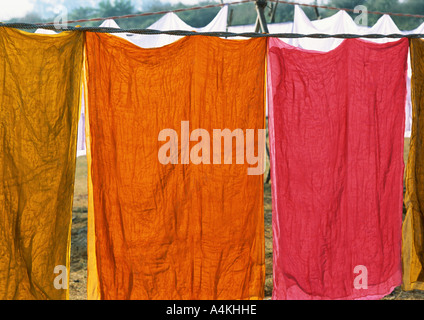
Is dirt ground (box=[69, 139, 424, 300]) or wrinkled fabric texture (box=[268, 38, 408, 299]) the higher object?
wrinkled fabric texture (box=[268, 38, 408, 299])

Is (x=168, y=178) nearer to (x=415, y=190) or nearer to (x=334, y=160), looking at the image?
(x=334, y=160)

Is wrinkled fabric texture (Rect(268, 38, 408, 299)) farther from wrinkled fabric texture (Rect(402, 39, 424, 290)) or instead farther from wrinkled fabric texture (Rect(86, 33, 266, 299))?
wrinkled fabric texture (Rect(86, 33, 266, 299))

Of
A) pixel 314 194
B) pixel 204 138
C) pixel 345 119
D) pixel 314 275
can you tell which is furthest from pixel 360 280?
pixel 204 138

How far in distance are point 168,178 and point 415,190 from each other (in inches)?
74.4

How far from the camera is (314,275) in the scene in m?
3.32

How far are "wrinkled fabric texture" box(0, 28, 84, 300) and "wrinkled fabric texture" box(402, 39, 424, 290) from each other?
7.98 ft

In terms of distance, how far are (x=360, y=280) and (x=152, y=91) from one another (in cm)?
207

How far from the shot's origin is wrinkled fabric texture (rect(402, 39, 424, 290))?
3.36 metres

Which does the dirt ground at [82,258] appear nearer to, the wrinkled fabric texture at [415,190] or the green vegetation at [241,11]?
Answer: the wrinkled fabric texture at [415,190]

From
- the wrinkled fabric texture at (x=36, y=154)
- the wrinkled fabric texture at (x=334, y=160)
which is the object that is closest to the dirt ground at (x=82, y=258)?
Result: the wrinkled fabric texture at (x=334, y=160)

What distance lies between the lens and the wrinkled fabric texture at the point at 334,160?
3.23 metres

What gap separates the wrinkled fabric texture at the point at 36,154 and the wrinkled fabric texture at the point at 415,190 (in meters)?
2.43

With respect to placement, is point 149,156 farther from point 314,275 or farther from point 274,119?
point 314,275

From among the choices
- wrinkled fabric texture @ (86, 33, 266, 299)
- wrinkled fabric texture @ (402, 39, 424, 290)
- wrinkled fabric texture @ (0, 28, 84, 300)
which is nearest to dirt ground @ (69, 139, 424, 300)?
wrinkled fabric texture @ (402, 39, 424, 290)
